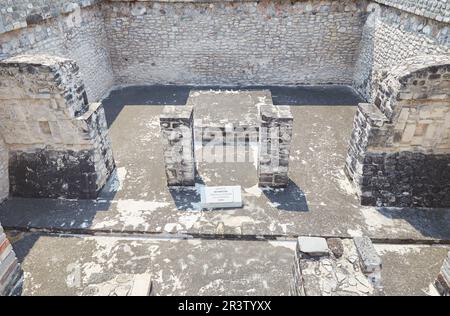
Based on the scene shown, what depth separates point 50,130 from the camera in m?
4.92

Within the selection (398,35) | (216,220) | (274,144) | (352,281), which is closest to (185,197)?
(216,220)

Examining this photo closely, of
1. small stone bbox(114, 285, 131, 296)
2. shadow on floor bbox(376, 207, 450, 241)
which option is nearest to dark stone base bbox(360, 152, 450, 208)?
shadow on floor bbox(376, 207, 450, 241)

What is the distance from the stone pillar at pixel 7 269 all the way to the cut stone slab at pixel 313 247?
3447 mm

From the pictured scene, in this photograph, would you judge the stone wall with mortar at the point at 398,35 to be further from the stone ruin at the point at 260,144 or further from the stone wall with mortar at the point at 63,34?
the stone wall with mortar at the point at 63,34

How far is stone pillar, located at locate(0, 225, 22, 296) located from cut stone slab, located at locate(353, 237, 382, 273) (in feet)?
13.4

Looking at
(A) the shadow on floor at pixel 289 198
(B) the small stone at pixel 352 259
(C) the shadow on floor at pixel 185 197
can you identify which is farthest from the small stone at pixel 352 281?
(C) the shadow on floor at pixel 185 197

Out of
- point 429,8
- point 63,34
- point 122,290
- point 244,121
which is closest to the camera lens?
point 122,290

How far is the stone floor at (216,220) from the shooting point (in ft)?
13.3

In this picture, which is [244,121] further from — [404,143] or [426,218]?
[426,218]

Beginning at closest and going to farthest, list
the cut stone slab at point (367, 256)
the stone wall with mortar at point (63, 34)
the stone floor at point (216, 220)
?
the cut stone slab at point (367, 256) → the stone floor at point (216, 220) → the stone wall with mortar at point (63, 34)

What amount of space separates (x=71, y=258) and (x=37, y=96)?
97.4 inches

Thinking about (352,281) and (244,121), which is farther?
(244,121)

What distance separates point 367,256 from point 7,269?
4.17 m

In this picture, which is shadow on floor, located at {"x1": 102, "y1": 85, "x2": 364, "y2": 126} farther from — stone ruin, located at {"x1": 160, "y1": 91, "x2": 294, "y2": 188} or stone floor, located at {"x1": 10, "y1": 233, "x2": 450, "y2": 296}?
stone floor, located at {"x1": 10, "y1": 233, "x2": 450, "y2": 296}
